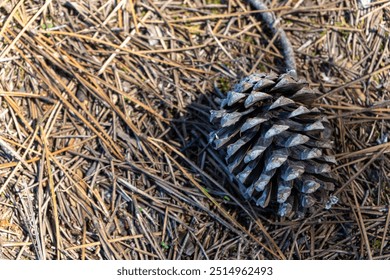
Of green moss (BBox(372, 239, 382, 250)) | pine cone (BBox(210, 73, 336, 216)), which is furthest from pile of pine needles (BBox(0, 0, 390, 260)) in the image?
pine cone (BBox(210, 73, 336, 216))

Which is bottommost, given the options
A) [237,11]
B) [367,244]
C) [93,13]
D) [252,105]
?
[367,244]

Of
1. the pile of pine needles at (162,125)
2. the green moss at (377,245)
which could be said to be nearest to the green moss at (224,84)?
the pile of pine needles at (162,125)

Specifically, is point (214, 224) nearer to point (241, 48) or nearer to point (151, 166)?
point (151, 166)

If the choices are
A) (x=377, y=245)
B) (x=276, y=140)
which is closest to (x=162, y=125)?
(x=276, y=140)

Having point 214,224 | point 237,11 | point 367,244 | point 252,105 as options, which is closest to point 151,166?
point 214,224

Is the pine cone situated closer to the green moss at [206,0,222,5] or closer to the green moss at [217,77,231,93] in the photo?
the green moss at [217,77,231,93]

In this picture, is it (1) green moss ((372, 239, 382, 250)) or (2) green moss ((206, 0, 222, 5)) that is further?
(2) green moss ((206, 0, 222, 5))
